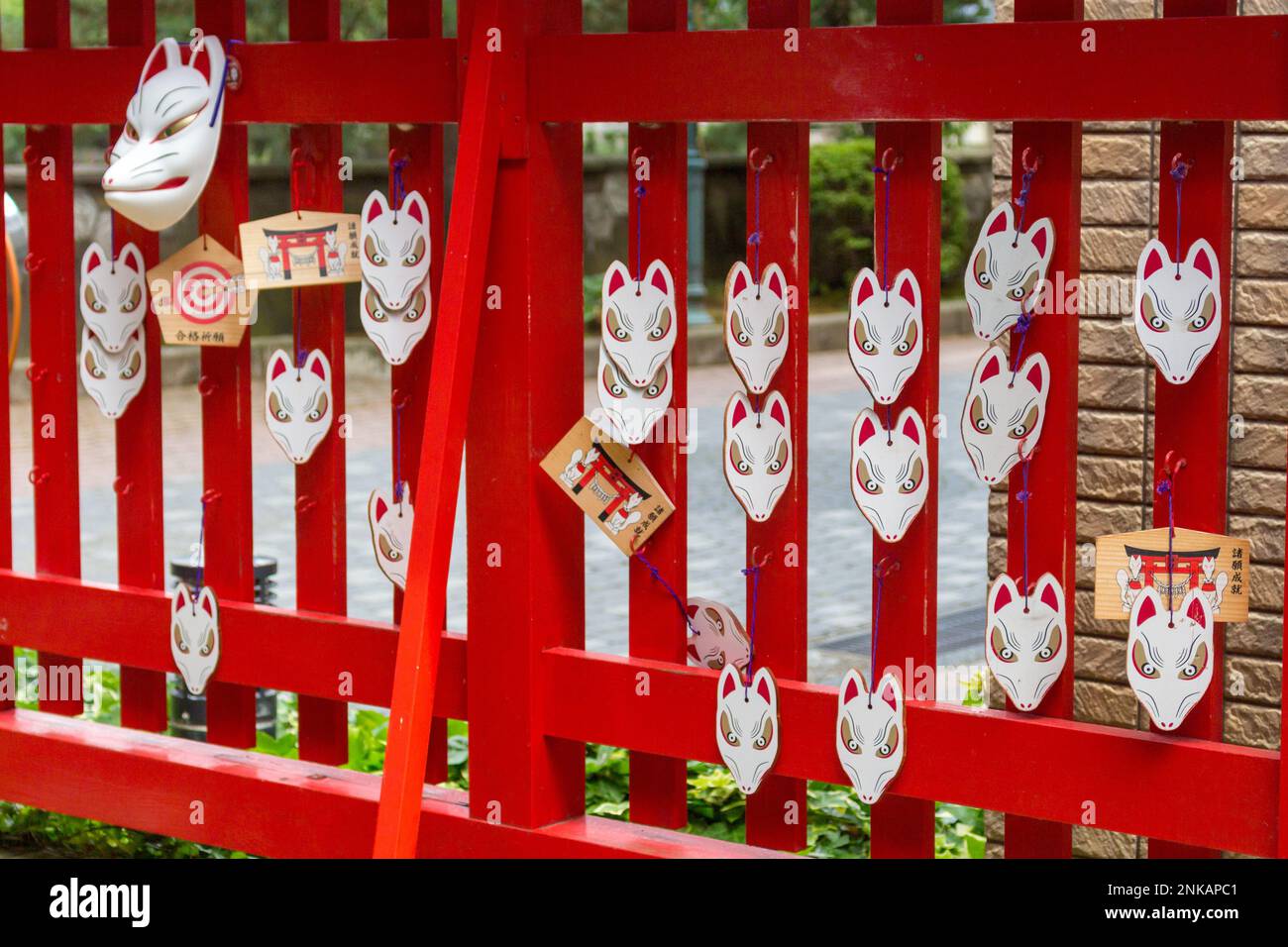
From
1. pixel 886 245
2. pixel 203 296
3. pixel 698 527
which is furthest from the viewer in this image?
pixel 698 527

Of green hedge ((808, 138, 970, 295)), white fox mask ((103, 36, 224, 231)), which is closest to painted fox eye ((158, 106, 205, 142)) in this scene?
white fox mask ((103, 36, 224, 231))

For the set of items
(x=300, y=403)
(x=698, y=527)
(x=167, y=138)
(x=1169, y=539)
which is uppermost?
(x=167, y=138)

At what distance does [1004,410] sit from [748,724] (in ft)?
2.17

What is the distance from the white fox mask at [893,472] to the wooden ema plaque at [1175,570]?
1.02 ft

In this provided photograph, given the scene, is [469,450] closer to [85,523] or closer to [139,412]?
[139,412]

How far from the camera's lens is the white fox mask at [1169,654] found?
2559mm

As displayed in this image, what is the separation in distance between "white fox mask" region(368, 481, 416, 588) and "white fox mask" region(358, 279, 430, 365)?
26 centimetres

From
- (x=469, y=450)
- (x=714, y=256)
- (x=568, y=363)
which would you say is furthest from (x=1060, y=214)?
(x=714, y=256)

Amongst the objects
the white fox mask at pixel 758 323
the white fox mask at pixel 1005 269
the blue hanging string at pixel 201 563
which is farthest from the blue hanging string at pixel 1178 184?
the blue hanging string at pixel 201 563

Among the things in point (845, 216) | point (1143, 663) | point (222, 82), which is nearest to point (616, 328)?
point (222, 82)

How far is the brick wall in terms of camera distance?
3.39 metres

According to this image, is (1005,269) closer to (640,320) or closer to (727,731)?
(640,320)

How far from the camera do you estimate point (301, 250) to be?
3.30 meters
